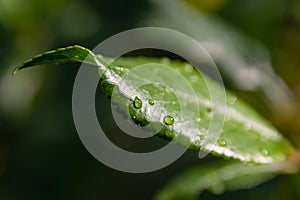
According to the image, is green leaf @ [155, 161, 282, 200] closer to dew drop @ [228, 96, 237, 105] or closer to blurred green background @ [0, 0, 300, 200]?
dew drop @ [228, 96, 237, 105]

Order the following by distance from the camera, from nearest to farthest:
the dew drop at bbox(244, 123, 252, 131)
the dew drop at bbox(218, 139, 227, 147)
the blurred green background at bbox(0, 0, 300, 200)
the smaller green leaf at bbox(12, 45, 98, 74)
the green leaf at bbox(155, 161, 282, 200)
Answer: the smaller green leaf at bbox(12, 45, 98, 74) < the dew drop at bbox(218, 139, 227, 147) < the dew drop at bbox(244, 123, 252, 131) < the green leaf at bbox(155, 161, 282, 200) < the blurred green background at bbox(0, 0, 300, 200)

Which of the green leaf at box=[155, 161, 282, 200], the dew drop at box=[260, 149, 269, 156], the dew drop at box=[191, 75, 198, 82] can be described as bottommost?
the dew drop at box=[260, 149, 269, 156]

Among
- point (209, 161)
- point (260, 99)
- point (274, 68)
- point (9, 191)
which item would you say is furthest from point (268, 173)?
point (9, 191)

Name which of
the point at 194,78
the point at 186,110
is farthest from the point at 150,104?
the point at 194,78

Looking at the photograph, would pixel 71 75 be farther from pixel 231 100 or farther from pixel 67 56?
pixel 67 56

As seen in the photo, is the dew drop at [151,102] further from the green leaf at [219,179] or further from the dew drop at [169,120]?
the green leaf at [219,179]

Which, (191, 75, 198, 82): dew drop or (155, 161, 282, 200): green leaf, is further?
(155, 161, 282, 200): green leaf

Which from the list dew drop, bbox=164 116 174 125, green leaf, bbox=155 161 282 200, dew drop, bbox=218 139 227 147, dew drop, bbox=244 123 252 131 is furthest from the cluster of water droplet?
green leaf, bbox=155 161 282 200
